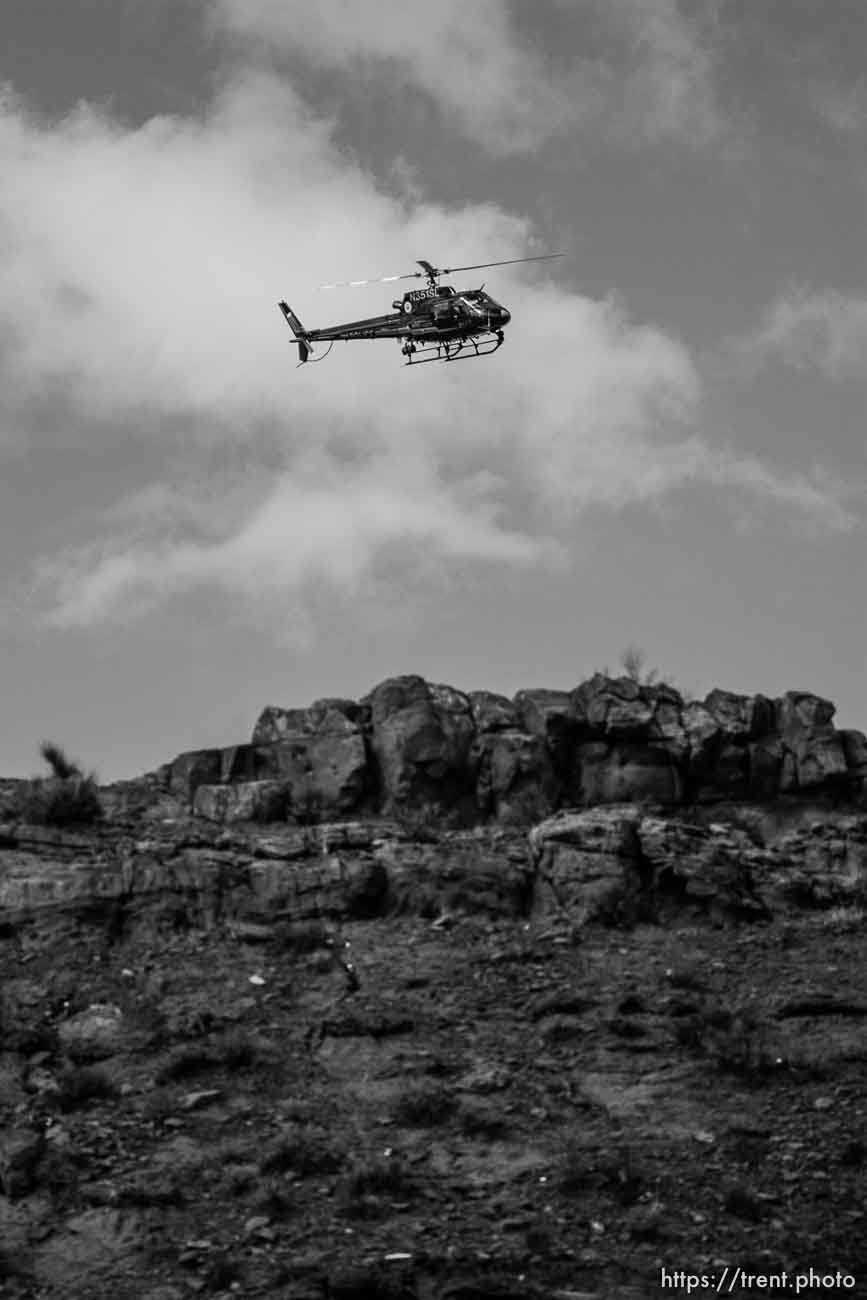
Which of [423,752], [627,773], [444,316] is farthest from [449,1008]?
[444,316]

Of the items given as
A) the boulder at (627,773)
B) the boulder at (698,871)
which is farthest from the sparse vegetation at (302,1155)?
the boulder at (627,773)

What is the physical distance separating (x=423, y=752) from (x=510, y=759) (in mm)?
1939

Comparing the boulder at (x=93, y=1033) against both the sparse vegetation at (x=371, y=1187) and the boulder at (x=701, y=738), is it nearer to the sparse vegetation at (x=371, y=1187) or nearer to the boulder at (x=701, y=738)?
the sparse vegetation at (x=371, y=1187)

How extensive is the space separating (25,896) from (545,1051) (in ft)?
37.1

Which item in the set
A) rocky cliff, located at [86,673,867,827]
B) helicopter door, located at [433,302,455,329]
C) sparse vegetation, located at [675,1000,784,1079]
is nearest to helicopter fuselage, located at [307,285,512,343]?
helicopter door, located at [433,302,455,329]

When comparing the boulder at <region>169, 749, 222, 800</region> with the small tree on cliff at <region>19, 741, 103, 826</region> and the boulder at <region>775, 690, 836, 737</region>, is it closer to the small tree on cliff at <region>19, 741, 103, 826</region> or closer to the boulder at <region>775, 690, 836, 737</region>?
the small tree on cliff at <region>19, 741, 103, 826</region>

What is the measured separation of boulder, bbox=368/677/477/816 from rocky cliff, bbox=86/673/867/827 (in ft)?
0.10

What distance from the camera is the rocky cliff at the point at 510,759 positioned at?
40781 mm

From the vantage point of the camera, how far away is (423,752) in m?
41.0

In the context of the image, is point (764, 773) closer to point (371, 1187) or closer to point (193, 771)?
point (193, 771)

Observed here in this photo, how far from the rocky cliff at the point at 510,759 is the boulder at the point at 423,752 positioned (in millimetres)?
32

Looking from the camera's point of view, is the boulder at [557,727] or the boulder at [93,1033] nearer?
the boulder at [93,1033]

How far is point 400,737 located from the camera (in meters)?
41.2

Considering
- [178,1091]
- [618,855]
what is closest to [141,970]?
[178,1091]
